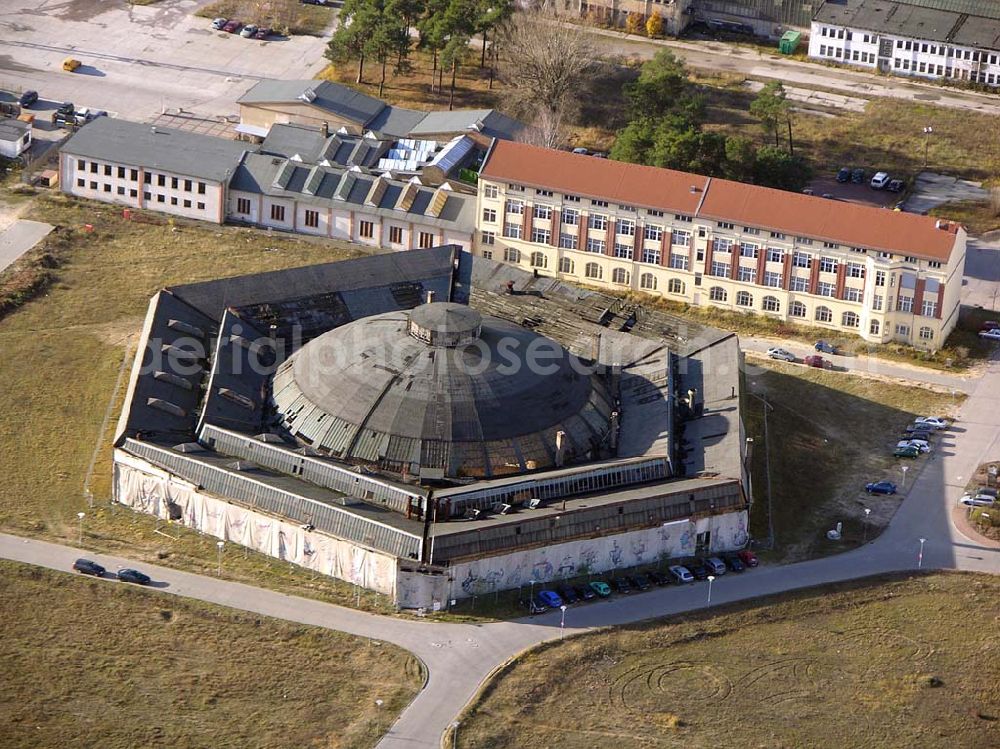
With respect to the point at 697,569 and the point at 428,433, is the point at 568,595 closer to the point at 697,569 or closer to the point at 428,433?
the point at 697,569

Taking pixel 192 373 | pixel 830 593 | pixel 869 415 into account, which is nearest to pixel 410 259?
pixel 192 373

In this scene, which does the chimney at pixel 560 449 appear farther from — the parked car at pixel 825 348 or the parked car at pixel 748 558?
the parked car at pixel 825 348

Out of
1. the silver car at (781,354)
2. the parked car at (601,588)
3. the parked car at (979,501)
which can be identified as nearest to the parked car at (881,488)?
the parked car at (979,501)

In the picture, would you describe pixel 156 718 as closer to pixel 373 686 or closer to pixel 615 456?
pixel 373 686

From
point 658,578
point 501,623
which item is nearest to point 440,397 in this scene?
point 501,623

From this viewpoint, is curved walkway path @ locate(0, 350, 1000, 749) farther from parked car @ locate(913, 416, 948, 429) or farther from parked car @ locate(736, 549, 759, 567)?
parked car @ locate(913, 416, 948, 429)

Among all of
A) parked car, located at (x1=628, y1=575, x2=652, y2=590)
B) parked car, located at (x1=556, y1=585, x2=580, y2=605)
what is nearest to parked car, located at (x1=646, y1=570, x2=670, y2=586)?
parked car, located at (x1=628, y1=575, x2=652, y2=590)
